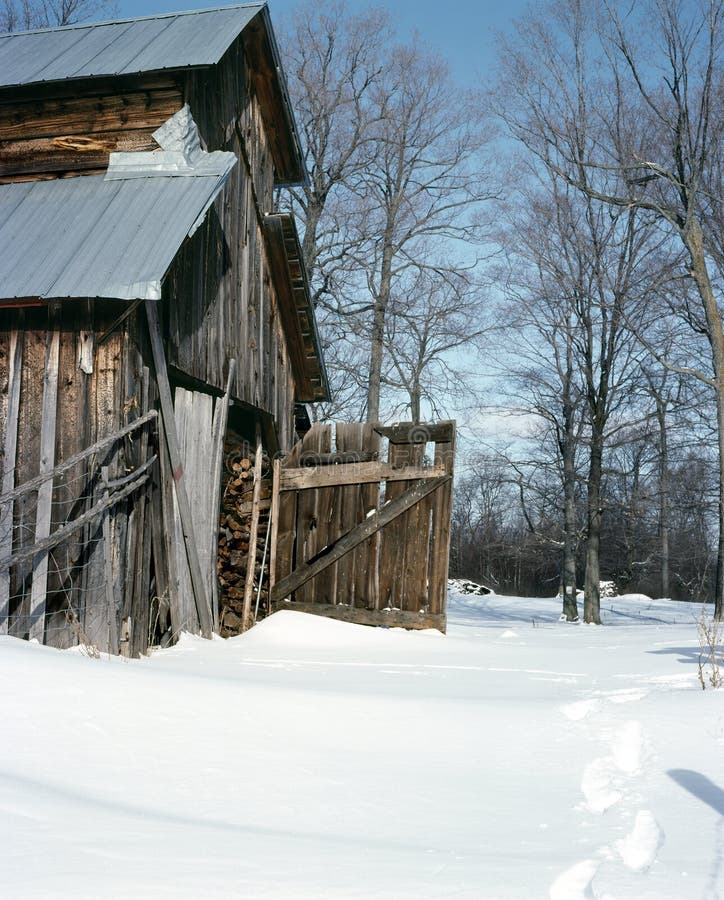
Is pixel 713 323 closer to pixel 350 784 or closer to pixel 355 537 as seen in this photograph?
pixel 355 537

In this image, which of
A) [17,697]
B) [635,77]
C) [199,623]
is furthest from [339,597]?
[635,77]

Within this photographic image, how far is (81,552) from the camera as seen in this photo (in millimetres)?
6863

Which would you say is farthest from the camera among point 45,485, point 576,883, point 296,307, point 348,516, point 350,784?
point 296,307

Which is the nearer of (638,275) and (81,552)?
(81,552)

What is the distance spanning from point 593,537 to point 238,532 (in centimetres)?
1110

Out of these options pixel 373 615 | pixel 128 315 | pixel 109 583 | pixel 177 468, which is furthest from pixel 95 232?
pixel 373 615

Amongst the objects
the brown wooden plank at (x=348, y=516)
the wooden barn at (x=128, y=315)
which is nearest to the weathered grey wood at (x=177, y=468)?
the wooden barn at (x=128, y=315)

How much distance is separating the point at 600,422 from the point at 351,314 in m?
6.93

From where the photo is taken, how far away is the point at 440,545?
951cm

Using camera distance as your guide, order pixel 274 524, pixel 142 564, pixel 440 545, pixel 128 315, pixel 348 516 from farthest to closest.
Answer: pixel 274 524, pixel 348 516, pixel 440 545, pixel 142 564, pixel 128 315

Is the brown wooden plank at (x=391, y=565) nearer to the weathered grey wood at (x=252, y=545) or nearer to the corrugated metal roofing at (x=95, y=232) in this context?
the weathered grey wood at (x=252, y=545)

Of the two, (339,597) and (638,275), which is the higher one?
(638,275)

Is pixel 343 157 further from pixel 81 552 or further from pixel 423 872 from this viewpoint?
pixel 423 872

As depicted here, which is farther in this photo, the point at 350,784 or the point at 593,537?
the point at 593,537
